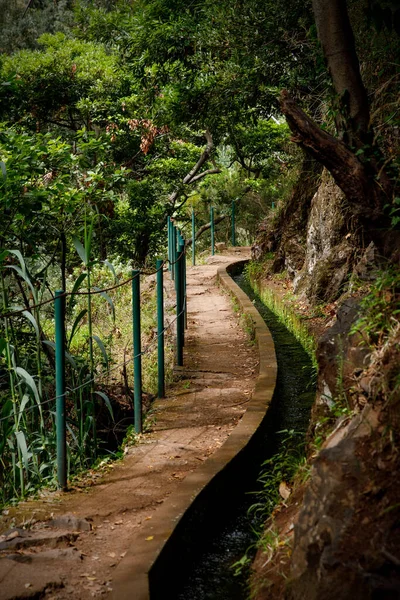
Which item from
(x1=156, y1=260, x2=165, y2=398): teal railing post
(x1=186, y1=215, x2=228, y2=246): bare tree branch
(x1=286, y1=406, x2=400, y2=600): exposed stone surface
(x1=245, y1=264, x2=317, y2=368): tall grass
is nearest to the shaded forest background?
(x1=286, y1=406, x2=400, y2=600): exposed stone surface

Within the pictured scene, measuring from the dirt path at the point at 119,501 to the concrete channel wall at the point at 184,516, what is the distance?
0.40ft

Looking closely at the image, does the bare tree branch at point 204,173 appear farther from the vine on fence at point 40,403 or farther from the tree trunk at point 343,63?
the tree trunk at point 343,63

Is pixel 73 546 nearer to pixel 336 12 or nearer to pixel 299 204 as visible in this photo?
pixel 336 12

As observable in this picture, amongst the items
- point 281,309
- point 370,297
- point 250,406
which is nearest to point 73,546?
point 370,297

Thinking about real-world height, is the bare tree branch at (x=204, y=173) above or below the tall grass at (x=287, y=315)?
above

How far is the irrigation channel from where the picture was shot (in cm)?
362

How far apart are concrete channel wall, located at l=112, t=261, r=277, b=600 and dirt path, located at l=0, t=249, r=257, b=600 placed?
Result: 0.40 ft

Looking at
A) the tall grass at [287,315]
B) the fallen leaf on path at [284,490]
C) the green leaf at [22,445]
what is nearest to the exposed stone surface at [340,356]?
the fallen leaf on path at [284,490]

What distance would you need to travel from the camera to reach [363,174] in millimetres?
4945

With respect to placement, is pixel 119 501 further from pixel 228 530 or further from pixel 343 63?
pixel 343 63

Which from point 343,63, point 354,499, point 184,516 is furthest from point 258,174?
point 354,499

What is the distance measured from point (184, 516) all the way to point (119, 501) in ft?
1.79

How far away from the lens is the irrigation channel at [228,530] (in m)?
3.62

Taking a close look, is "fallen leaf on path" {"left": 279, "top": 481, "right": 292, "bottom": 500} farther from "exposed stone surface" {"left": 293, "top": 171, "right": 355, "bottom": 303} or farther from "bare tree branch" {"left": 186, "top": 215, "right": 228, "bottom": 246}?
"bare tree branch" {"left": 186, "top": 215, "right": 228, "bottom": 246}
